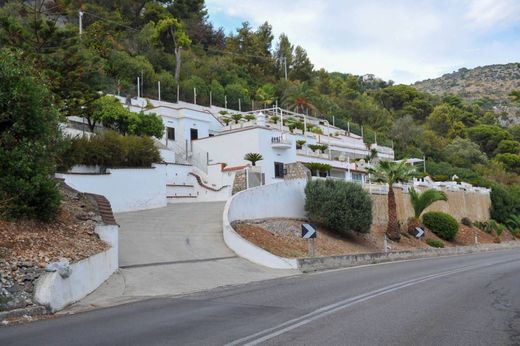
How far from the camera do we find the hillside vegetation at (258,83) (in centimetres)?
6475

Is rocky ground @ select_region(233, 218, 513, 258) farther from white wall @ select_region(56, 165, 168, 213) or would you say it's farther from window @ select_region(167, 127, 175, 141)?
window @ select_region(167, 127, 175, 141)

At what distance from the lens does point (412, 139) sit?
313 feet

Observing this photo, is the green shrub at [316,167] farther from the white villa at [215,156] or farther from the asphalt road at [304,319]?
the asphalt road at [304,319]

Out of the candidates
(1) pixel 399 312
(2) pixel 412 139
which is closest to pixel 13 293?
(1) pixel 399 312

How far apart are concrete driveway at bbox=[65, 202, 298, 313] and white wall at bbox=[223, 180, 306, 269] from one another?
0.48m

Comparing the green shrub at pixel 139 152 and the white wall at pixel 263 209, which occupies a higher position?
the green shrub at pixel 139 152

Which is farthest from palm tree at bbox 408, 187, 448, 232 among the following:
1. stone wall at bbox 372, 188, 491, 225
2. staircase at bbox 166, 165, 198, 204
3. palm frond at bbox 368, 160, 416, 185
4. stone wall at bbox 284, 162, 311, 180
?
staircase at bbox 166, 165, 198, 204

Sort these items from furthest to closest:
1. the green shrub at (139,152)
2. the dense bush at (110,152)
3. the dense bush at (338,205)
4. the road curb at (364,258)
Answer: the green shrub at (139,152)
the dense bush at (338,205)
the dense bush at (110,152)
the road curb at (364,258)

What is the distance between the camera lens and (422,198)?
40.2m

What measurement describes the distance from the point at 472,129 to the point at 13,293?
348 ft

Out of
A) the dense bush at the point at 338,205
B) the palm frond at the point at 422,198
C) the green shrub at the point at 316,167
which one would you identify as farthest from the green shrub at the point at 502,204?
the dense bush at the point at 338,205

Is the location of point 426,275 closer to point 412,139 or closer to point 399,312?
point 399,312

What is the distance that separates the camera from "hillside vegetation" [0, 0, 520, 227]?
212 feet

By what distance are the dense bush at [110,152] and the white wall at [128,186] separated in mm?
583
